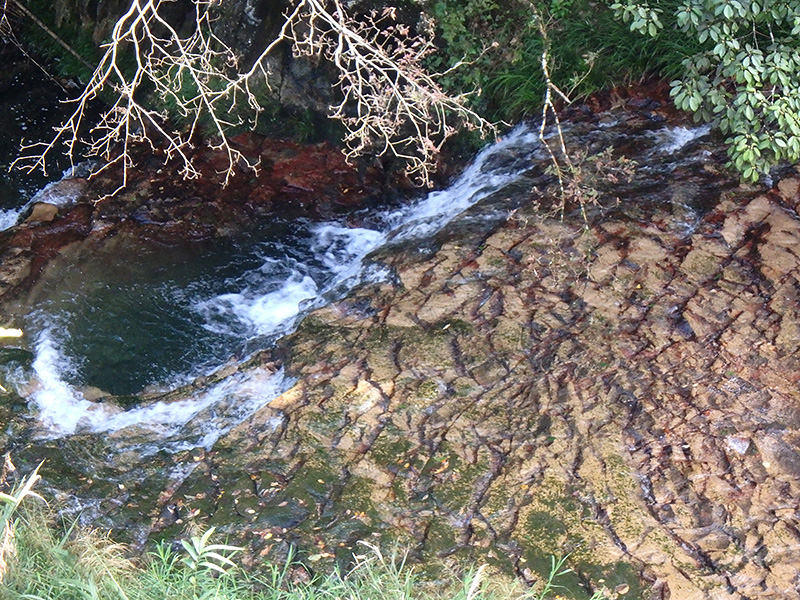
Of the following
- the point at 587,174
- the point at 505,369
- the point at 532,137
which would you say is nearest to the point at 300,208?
the point at 532,137

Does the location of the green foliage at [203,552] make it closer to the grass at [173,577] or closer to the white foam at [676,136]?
the grass at [173,577]

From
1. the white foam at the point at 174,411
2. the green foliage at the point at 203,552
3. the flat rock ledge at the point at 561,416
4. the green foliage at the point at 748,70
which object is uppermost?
the green foliage at the point at 748,70

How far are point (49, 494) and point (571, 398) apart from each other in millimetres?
2509

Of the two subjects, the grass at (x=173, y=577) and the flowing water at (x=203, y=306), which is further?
the flowing water at (x=203, y=306)

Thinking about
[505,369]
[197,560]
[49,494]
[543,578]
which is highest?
[197,560]

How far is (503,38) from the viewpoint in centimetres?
589

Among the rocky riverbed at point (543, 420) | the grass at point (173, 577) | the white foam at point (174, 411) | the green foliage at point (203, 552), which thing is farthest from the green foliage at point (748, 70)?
the green foliage at point (203, 552)

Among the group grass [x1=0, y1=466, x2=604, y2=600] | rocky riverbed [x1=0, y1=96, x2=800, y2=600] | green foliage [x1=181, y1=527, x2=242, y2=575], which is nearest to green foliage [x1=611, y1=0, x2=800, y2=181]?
rocky riverbed [x1=0, y1=96, x2=800, y2=600]

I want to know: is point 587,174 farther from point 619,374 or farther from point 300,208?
point 300,208

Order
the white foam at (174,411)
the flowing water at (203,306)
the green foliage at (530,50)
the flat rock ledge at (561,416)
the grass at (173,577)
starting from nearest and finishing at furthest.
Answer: the grass at (173,577), the flat rock ledge at (561,416), the white foam at (174,411), the flowing water at (203,306), the green foliage at (530,50)

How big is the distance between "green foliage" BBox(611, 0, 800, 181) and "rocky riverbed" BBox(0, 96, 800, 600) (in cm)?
71

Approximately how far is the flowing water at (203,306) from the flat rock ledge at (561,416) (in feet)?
1.13

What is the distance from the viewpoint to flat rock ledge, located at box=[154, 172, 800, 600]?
324cm

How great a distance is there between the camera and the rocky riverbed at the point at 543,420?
128 inches
